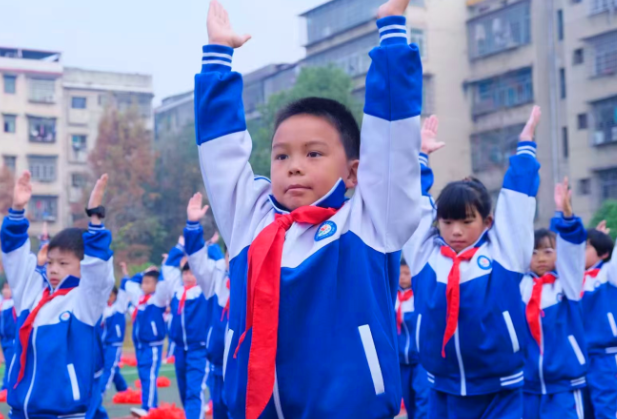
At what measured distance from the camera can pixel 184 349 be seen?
1057 cm

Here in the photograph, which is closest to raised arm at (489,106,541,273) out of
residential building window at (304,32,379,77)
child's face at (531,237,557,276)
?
child's face at (531,237,557,276)

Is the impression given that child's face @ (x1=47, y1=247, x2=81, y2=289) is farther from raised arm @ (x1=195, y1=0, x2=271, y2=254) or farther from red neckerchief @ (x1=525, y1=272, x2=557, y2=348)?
red neckerchief @ (x1=525, y1=272, x2=557, y2=348)

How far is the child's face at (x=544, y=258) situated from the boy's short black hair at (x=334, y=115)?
12.6 feet

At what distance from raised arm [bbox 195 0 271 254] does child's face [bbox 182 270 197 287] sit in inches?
326

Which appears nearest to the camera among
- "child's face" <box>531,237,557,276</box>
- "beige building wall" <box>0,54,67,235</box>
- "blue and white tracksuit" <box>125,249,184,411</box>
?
"child's face" <box>531,237,557,276</box>

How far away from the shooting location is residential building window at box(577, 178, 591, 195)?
93.3 ft

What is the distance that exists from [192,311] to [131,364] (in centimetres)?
840

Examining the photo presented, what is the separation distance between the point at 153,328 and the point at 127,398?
106cm

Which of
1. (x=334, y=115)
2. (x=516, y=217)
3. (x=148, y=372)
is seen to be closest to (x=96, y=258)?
(x=516, y=217)

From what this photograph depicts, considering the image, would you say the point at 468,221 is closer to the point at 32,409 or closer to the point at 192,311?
the point at 32,409

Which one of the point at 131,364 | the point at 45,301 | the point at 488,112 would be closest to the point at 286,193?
the point at 45,301

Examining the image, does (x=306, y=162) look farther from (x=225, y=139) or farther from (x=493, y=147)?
(x=493, y=147)

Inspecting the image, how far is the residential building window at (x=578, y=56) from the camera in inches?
1121

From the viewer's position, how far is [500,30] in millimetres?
31234
